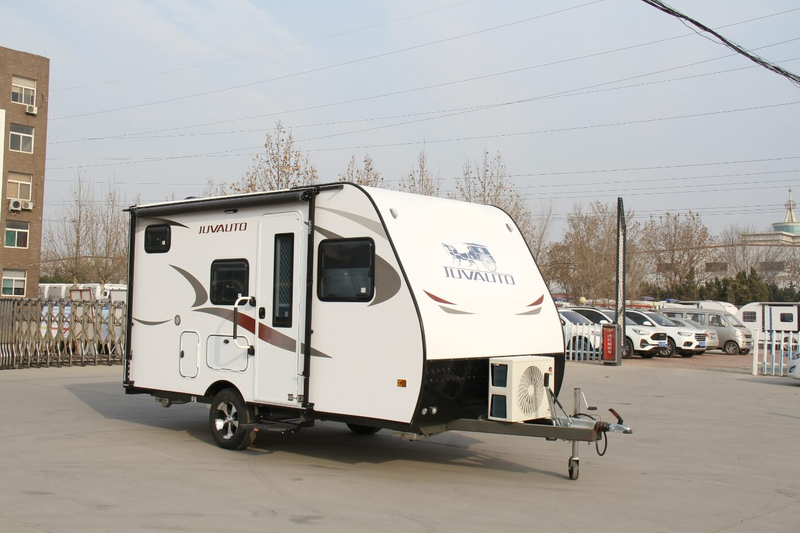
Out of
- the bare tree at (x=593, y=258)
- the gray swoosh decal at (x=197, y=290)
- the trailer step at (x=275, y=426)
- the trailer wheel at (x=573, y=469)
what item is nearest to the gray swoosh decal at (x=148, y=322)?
the gray swoosh decal at (x=197, y=290)

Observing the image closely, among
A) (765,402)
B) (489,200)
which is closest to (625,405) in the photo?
(765,402)

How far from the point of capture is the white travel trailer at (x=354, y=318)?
7.80 metres

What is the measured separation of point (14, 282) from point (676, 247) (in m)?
42.7

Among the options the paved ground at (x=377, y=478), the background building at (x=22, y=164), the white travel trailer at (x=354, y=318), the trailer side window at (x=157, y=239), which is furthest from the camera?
the background building at (x=22, y=164)

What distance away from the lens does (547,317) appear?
30.7 feet

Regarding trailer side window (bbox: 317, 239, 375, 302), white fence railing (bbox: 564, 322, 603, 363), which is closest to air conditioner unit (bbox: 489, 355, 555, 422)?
trailer side window (bbox: 317, 239, 375, 302)

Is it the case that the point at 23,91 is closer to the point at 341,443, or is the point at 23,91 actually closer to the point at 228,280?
the point at 228,280

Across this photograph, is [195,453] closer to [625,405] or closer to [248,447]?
[248,447]

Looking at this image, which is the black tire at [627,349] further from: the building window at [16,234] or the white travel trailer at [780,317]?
the building window at [16,234]

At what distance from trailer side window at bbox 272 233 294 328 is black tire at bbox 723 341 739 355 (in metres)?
25.7

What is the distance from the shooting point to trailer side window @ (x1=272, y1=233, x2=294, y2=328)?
8.78 metres

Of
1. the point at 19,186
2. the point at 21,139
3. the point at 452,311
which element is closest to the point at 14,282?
the point at 19,186

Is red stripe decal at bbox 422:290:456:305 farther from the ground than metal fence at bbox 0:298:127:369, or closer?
farther from the ground

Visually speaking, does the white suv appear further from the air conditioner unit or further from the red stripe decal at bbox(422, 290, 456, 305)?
the red stripe decal at bbox(422, 290, 456, 305)
